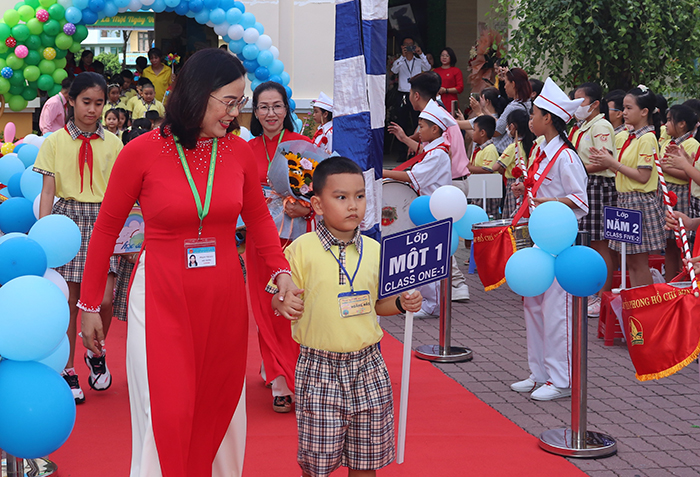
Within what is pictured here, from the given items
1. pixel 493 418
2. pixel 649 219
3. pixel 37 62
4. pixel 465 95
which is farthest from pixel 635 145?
pixel 465 95

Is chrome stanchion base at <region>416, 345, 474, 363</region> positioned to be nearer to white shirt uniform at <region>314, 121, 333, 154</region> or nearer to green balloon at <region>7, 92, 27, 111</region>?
white shirt uniform at <region>314, 121, 333, 154</region>

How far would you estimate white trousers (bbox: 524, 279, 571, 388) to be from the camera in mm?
5039

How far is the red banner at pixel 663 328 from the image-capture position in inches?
143

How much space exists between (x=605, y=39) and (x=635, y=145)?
3.35m

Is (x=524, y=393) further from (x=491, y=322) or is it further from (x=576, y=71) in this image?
(x=576, y=71)

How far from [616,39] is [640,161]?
3.72m

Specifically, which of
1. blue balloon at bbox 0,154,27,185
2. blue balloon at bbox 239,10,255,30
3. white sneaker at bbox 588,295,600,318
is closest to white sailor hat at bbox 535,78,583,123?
white sneaker at bbox 588,295,600,318

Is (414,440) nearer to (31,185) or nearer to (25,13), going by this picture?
(31,185)

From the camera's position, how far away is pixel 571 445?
4.23m

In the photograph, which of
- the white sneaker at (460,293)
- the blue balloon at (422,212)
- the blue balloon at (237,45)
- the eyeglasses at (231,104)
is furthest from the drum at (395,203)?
the blue balloon at (237,45)

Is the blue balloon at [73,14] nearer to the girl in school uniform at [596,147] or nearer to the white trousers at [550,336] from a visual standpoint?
the girl in school uniform at [596,147]

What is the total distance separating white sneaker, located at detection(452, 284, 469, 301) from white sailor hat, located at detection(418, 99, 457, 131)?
1.87 meters

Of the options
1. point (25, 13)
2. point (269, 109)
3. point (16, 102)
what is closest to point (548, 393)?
point (269, 109)

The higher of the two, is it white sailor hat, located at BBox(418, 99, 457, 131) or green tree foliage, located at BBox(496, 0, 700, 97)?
green tree foliage, located at BBox(496, 0, 700, 97)
